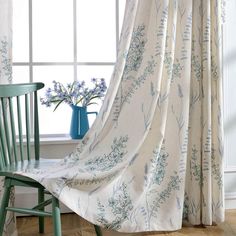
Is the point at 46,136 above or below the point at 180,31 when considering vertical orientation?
below

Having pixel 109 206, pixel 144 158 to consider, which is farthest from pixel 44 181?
pixel 144 158

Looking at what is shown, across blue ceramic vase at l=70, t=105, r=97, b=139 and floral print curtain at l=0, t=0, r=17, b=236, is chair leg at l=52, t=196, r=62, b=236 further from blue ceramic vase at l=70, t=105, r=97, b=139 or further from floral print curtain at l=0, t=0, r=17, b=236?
blue ceramic vase at l=70, t=105, r=97, b=139

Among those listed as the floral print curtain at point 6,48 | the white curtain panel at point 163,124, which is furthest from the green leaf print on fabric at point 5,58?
the white curtain panel at point 163,124

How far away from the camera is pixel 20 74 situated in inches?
121

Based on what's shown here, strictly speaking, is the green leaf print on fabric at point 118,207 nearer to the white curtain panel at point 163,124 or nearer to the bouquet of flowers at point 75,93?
the white curtain panel at point 163,124

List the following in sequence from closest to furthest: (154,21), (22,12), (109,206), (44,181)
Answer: (44,181) → (109,206) → (154,21) → (22,12)

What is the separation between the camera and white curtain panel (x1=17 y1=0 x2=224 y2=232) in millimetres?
2508

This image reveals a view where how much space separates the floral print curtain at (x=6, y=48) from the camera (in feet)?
8.27

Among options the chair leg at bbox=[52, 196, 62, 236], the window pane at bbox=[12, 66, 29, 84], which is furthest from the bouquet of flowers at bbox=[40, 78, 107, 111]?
the chair leg at bbox=[52, 196, 62, 236]

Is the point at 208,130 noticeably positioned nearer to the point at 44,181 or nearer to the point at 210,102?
the point at 210,102

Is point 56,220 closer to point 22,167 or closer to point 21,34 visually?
point 22,167

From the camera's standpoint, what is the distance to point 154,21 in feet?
8.43

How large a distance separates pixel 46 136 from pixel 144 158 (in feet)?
2.88

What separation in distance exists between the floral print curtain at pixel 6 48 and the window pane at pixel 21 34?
19.1 inches
